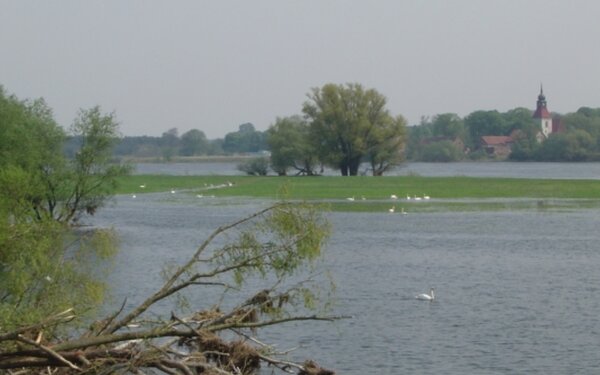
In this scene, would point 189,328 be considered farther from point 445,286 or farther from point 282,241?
point 445,286

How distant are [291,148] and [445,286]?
66.4 metres

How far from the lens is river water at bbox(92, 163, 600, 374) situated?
23.3m

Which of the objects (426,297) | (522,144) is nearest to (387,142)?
(426,297)

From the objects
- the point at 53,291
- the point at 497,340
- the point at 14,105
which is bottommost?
the point at 497,340

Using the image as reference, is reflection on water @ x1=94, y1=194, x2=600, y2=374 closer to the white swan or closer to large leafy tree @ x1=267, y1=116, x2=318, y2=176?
the white swan

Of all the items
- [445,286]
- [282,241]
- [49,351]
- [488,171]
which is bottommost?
[445,286]

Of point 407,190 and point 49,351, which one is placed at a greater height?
point 49,351

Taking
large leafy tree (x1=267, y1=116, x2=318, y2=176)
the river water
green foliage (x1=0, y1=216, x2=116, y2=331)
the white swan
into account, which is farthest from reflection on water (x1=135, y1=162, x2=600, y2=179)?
green foliage (x1=0, y1=216, x2=116, y2=331)

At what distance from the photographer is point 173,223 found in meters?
54.5

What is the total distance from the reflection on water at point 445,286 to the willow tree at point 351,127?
39.5 m

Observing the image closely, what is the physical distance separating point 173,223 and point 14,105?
9.19 meters

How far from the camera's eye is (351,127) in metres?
98.8

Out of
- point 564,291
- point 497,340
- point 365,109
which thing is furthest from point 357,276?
point 365,109

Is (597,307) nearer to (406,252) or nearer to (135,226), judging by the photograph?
(406,252)
